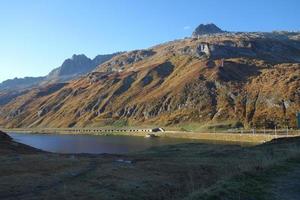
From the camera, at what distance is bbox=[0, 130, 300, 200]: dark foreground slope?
21.3 metres

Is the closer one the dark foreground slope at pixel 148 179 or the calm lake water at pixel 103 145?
the dark foreground slope at pixel 148 179

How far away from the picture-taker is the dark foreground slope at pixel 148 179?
70.0 feet

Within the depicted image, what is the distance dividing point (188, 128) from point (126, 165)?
144 metres

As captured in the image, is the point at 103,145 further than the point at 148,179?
Yes

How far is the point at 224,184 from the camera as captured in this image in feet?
70.5

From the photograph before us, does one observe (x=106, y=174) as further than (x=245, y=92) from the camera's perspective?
No

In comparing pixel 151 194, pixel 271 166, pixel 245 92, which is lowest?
pixel 151 194

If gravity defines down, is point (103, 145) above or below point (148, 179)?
above

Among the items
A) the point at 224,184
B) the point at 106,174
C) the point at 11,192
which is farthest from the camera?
the point at 106,174

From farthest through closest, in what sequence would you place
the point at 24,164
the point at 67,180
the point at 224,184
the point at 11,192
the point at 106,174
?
the point at 24,164, the point at 106,174, the point at 67,180, the point at 11,192, the point at 224,184

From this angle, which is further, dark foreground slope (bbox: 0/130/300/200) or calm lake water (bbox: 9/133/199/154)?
calm lake water (bbox: 9/133/199/154)

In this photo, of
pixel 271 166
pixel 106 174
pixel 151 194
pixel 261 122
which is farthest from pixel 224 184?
pixel 261 122

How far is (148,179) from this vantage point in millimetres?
36625

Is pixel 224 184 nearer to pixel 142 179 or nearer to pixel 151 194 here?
pixel 151 194
